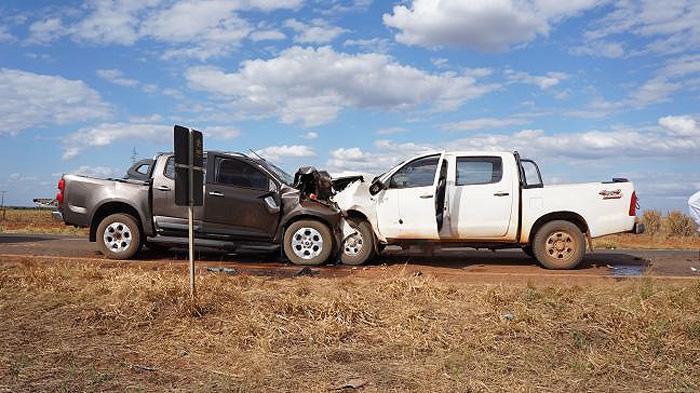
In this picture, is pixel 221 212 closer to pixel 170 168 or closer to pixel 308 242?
pixel 170 168

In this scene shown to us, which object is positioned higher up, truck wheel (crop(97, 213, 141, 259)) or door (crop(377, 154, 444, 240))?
door (crop(377, 154, 444, 240))

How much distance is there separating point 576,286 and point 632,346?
6.54ft

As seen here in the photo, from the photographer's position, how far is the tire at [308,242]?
10.5 meters

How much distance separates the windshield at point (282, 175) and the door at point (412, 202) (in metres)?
1.86

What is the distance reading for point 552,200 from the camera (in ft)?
33.5

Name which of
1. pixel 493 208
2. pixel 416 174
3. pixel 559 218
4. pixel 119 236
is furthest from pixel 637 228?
pixel 119 236

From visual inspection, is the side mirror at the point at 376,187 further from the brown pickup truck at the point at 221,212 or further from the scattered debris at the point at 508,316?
the scattered debris at the point at 508,316

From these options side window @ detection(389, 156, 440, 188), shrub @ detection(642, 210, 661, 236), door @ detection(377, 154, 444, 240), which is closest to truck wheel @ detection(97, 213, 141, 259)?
door @ detection(377, 154, 444, 240)

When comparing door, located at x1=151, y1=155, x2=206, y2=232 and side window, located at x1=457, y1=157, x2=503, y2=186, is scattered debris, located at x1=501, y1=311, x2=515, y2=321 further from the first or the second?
door, located at x1=151, y1=155, x2=206, y2=232

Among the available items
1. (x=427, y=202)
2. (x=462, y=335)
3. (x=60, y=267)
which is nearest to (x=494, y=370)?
(x=462, y=335)

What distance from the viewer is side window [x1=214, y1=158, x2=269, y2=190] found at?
35.8 feet

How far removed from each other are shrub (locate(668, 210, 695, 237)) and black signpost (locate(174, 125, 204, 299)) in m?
23.3

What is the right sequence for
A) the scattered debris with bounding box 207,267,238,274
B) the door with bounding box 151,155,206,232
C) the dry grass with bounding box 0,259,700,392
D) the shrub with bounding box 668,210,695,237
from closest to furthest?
the dry grass with bounding box 0,259,700,392 → the scattered debris with bounding box 207,267,238,274 → the door with bounding box 151,155,206,232 → the shrub with bounding box 668,210,695,237

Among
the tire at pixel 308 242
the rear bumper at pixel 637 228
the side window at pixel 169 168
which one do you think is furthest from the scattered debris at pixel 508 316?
the side window at pixel 169 168
